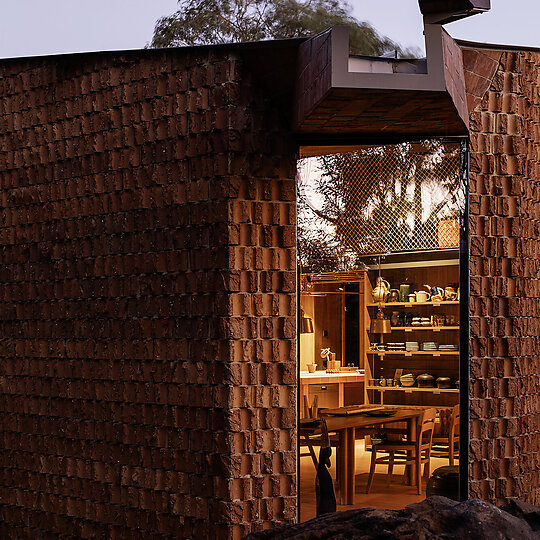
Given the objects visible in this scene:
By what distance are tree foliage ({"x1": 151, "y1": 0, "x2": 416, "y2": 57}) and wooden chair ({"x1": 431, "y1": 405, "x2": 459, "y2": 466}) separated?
7.89 feet

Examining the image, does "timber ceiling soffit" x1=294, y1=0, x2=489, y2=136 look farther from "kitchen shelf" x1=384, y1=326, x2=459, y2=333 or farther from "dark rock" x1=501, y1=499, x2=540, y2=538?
"dark rock" x1=501, y1=499, x2=540, y2=538

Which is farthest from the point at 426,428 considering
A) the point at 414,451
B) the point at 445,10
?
the point at 445,10

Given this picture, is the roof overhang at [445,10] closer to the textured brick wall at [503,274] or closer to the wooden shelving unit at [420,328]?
the textured brick wall at [503,274]

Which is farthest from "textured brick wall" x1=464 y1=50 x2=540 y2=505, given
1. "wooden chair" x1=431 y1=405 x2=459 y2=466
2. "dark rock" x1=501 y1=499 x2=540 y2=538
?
"dark rock" x1=501 y1=499 x2=540 y2=538

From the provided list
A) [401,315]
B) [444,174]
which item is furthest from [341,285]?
[444,174]

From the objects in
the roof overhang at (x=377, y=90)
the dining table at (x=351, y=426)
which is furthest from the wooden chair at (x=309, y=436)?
the roof overhang at (x=377, y=90)

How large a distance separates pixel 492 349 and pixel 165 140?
8.40 feet

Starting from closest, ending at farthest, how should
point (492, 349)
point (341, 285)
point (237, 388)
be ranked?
point (237, 388) < point (492, 349) < point (341, 285)

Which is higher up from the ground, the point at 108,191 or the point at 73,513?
the point at 108,191

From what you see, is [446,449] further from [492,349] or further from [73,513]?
[73,513]

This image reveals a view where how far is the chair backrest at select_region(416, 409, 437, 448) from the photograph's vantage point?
588 cm

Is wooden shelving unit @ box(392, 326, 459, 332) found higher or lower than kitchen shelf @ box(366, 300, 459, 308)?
lower

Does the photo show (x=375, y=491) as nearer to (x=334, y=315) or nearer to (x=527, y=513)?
(x=334, y=315)

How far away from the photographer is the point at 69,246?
240 inches
